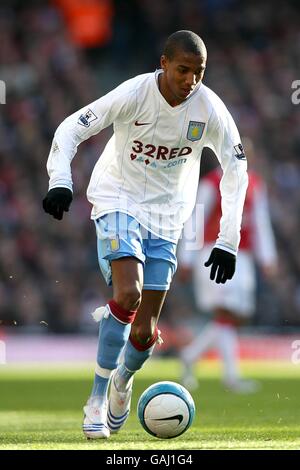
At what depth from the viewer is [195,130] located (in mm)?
6371

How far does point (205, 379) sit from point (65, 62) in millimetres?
9244

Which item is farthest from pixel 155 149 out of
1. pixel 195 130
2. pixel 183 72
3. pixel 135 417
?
pixel 135 417

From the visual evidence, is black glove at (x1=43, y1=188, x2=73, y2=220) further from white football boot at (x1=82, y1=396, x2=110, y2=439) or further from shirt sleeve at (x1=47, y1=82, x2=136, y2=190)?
white football boot at (x1=82, y1=396, x2=110, y2=439)

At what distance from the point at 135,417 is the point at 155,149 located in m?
2.05

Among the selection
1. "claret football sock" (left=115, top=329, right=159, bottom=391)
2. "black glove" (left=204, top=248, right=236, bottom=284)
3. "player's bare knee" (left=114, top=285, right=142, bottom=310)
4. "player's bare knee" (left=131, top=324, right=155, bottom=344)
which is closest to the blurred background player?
"claret football sock" (left=115, top=329, right=159, bottom=391)

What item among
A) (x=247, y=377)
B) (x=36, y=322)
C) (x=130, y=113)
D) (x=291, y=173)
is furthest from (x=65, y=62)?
(x=130, y=113)

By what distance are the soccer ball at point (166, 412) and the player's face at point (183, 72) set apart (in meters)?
1.46

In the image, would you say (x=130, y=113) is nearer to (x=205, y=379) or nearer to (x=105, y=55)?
(x=205, y=379)

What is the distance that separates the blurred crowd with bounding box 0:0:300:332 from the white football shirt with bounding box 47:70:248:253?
9.13 m

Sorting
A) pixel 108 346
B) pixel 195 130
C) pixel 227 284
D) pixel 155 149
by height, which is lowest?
pixel 227 284

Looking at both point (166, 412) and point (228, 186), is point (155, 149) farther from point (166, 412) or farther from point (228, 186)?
point (166, 412)

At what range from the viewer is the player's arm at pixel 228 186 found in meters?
6.35

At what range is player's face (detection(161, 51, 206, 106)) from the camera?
602cm
